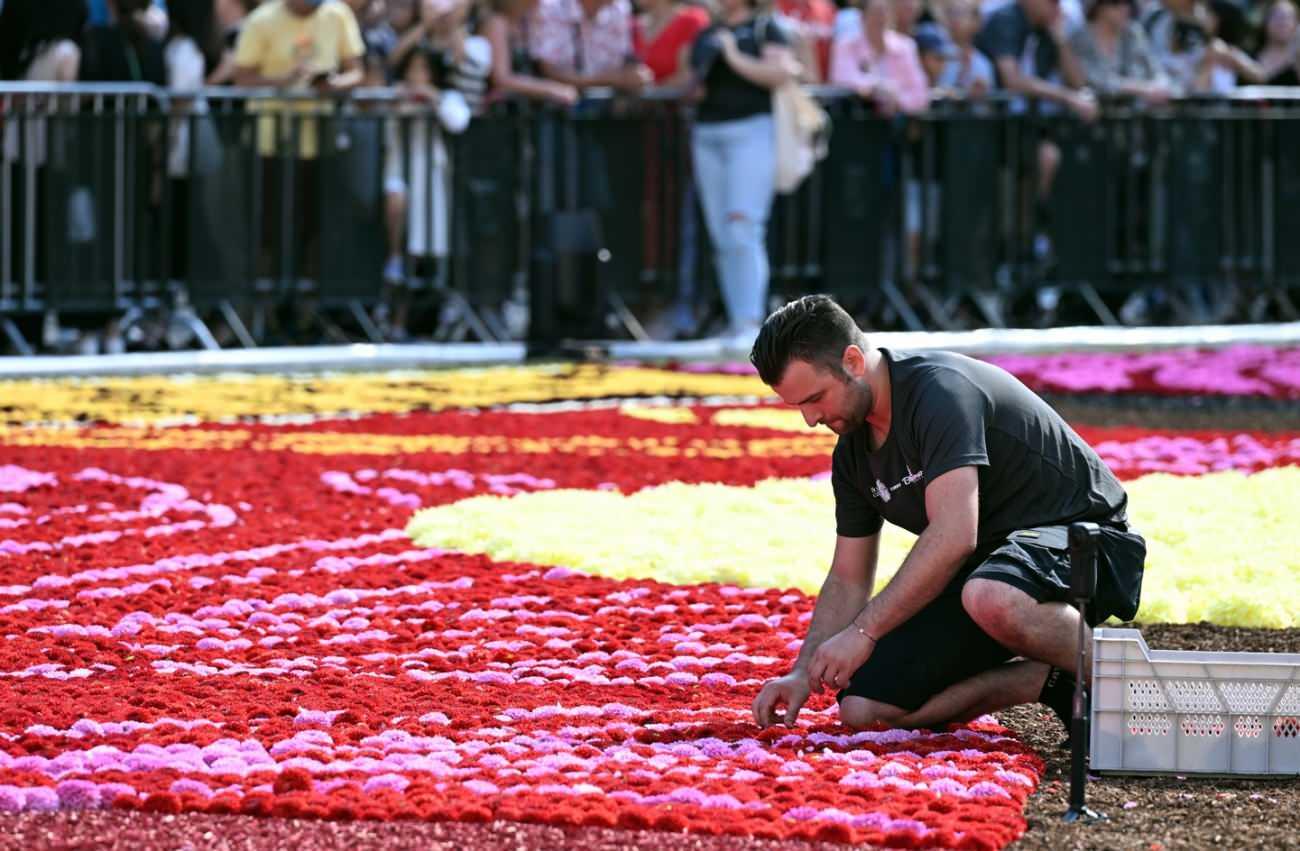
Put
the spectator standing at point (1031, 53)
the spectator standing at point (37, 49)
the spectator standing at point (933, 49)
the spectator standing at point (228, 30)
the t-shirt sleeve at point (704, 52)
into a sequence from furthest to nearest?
1. the spectator standing at point (1031, 53)
2. the spectator standing at point (933, 49)
3. the t-shirt sleeve at point (704, 52)
4. the spectator standing at point (228, 30)
5. the spectator standing at point (37, 49)

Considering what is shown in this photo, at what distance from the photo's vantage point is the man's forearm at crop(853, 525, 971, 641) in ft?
17.6

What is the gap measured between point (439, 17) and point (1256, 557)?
8020 mm

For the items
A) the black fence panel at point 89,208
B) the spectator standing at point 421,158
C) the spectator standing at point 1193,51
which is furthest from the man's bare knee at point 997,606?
the spectator standing at point 1193,51

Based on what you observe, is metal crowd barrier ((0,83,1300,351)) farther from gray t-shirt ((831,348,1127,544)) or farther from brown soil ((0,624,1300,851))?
brown soil ((0,624,1300,851))

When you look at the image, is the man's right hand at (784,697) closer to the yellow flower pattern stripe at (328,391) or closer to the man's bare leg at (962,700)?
the man's bare leg at (962,700)

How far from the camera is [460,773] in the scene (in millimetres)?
5062

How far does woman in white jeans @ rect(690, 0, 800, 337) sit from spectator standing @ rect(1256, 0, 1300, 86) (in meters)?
4.70

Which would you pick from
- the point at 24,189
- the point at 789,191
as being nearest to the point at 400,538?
the point at 24,189

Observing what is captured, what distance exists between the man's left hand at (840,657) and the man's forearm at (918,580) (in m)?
0.03

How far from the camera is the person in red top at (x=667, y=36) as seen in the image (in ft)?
50.3

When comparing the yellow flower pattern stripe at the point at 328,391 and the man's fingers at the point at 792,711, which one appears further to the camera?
the yellow flower pattern stripe at the point at 328,391

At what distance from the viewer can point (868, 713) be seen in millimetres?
5629

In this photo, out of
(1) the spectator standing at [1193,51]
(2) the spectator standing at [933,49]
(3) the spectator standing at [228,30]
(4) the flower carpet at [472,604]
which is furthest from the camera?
(1) the spectator standing at [1193,51]

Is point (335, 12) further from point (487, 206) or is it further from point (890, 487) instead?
point (890, 487)
